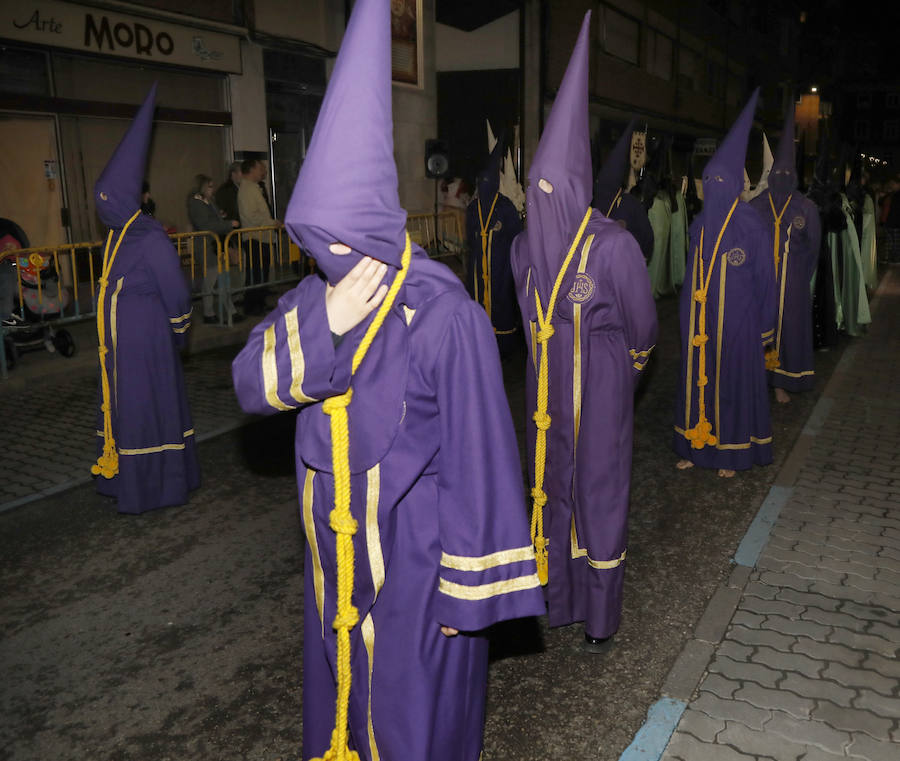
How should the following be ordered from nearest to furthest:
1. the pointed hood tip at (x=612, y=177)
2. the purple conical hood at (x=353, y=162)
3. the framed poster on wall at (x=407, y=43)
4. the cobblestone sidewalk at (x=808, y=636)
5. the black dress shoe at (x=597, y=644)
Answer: the purple conical hood at (x=353, y=162), the cobblestone sidewalk at (x=808, y=636), the black dress shoe at (x=597, y=644), the pointed hood tip at (x=612, y=177), the framed poster on wall at (x=407, y=43)

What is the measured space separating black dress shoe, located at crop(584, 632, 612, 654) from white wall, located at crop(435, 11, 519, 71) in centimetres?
1971

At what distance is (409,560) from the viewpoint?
8.39 ft

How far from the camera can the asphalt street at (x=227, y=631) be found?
145 inches

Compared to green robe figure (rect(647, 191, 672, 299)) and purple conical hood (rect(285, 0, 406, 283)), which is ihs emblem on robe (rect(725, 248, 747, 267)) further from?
green robe figure (rect(647, 191, 672, 299))

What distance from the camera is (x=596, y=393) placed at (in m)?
4.09

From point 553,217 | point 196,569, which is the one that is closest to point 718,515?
point 553,217

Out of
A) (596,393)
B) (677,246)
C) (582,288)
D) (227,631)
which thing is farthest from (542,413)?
(677,246)

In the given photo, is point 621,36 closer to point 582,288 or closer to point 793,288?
point 793,288

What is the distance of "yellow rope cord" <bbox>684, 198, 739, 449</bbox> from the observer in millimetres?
6535

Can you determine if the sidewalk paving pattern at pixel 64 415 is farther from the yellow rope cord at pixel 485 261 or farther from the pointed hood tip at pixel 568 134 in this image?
the pointed hood tip at pixel 568 134

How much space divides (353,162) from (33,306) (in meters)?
9.25

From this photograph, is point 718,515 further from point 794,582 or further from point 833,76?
point 833,76

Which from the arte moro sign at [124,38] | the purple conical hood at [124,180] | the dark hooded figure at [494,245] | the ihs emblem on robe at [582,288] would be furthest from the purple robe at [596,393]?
the arte moro sign at [124,38]

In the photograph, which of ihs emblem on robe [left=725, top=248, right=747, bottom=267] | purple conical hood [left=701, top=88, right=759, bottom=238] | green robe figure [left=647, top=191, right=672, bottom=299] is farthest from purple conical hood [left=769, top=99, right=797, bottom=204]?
green robe figure [left=647, top=191, right=672, bottom=299]
